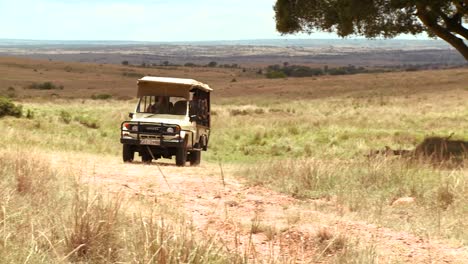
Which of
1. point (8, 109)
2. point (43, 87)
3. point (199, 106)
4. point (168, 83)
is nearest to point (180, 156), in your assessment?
point (168, 83)

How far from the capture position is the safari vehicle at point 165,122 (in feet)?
56.5

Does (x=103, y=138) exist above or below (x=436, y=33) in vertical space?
below

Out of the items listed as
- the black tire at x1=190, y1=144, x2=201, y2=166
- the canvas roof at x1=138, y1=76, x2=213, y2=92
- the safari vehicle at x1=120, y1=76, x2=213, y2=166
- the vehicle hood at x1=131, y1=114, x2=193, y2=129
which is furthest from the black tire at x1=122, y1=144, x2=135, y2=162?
the black tire at x1=190, y1=144, x2=201, y2=166

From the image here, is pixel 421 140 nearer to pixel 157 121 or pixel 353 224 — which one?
pixel 157 121

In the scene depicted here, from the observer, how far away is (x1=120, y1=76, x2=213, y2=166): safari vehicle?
56.5 feet

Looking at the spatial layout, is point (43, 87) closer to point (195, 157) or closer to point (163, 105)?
point (195, 157)

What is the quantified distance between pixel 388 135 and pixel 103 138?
11.1m

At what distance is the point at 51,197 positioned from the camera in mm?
7672

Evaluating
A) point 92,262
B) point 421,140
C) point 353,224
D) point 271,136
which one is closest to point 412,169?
point 353,224

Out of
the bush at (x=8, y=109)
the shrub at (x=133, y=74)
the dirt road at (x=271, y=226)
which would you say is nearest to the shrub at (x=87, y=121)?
the bush at (x=8, y=109)

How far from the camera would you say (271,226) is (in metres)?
7.47

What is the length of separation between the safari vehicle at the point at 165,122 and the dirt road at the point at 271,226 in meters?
4.79

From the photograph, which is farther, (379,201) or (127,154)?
(127,154)

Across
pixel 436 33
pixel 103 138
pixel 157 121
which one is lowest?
pixel 103 138
